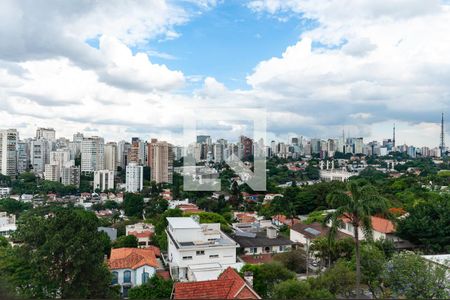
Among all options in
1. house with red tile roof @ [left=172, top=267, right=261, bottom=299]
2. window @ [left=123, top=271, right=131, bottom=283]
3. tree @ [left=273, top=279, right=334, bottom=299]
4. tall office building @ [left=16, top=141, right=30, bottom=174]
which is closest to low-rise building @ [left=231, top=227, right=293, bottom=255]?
window @ [left=123, top=271, right=131, bottom=283]

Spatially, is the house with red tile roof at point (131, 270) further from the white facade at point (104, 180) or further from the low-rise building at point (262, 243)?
the white facade at point (104, 180)

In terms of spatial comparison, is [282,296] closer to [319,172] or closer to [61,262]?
[61,262]

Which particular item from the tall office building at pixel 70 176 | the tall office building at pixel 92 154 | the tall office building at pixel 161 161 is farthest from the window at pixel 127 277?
the tall office building at pixel 92 154

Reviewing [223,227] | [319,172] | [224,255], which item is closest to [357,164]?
[319,172]

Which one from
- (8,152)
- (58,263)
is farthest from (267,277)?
(8,152)

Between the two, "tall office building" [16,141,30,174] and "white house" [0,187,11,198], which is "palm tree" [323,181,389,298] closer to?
"white house" [0,187,11,198]

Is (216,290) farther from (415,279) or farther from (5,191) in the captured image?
(5,191)
